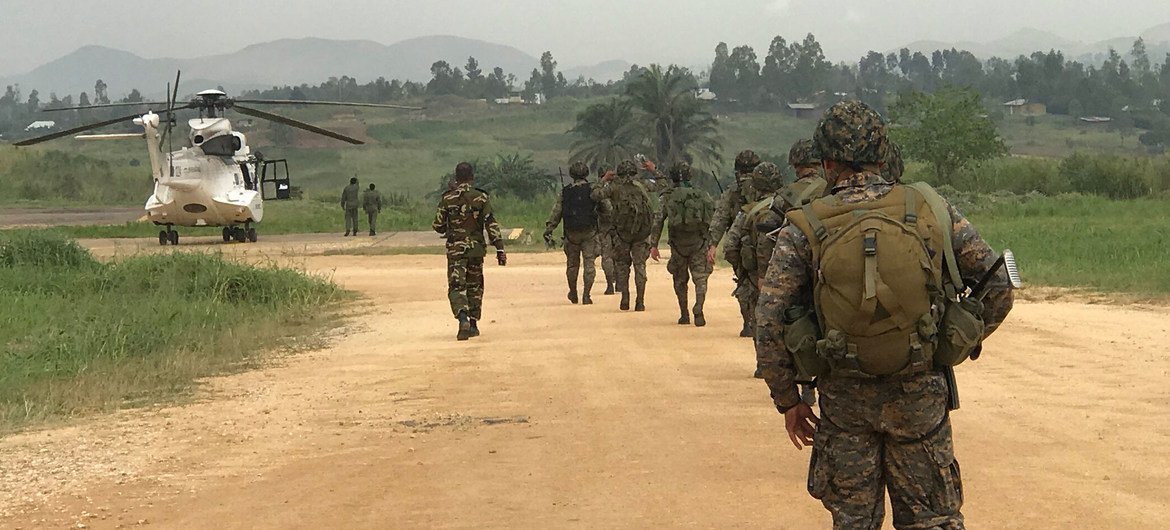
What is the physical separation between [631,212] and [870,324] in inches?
498

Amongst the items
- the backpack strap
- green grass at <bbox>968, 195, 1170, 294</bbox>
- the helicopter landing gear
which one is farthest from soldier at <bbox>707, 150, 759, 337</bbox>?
the helicopter landing gear

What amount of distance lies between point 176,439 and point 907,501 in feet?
19.5

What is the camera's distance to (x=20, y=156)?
79.9 m

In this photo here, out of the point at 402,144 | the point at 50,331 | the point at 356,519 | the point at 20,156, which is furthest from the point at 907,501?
the point at 402,144

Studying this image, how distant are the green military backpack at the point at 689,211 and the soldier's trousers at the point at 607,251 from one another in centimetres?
364

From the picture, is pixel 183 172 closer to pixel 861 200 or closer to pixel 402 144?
pixel 861 200

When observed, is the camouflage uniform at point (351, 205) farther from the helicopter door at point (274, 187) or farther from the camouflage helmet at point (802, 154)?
the camouflage helmet at point (802, 154)

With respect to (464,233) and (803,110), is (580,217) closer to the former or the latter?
(464,233)

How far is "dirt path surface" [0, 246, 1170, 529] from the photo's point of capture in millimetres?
7188

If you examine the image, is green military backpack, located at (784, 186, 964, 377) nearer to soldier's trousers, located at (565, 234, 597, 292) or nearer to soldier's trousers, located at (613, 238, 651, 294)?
soldier's trousers, located at (613, 238, 651, 294)

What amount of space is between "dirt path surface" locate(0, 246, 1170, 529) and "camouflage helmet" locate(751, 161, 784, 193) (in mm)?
1418

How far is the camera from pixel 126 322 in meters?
15.8

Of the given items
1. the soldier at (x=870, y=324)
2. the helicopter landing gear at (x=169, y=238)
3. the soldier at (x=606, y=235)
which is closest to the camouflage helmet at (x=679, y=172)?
the soldier at (x=606, y=235)

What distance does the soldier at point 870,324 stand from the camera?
4.75m
